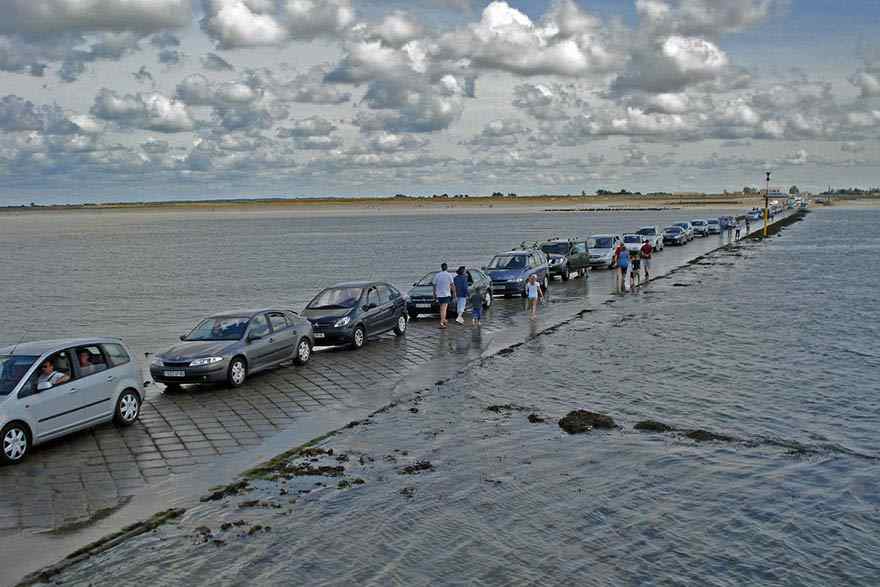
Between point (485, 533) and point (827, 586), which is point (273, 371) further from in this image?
point (827, 586)

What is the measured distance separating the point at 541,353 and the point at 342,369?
15.7ft

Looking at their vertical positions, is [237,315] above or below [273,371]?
above

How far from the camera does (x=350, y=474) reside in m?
11.2

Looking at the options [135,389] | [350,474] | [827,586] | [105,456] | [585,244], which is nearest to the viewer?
[827,586]

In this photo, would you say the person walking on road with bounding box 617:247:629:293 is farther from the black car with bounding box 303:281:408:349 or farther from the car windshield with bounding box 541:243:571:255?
the black car with bounding box 303:281:408:349

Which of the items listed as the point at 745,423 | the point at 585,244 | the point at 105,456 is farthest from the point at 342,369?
the point at 585,244

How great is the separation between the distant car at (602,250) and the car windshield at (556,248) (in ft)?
14.0

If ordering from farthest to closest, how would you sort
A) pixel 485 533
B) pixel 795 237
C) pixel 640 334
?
pixel 795 237
pixel 640 334
pixel 485 533

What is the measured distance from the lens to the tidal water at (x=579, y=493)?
335 inches

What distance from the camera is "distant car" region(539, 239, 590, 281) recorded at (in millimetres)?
38875

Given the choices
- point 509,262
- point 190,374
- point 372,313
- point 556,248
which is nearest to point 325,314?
point 372,313

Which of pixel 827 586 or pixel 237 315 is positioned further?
pixel 237 315

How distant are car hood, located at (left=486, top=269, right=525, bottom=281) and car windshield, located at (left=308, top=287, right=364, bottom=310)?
33.6ft

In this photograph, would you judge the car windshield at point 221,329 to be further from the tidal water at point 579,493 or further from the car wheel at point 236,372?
the tidal water at point 579,493
